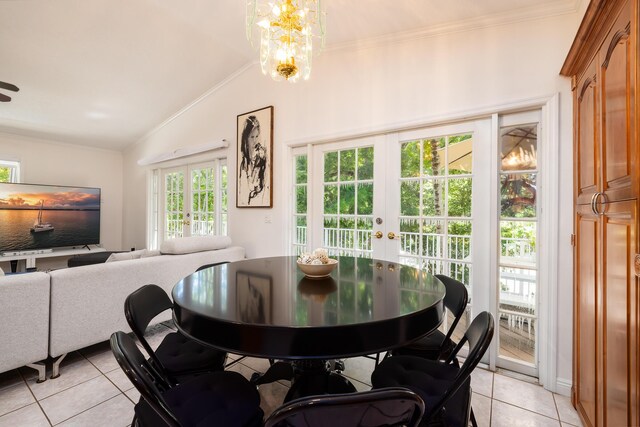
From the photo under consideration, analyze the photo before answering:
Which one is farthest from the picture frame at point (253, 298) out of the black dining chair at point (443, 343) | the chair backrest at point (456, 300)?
the chair backrest at point (456, 300)

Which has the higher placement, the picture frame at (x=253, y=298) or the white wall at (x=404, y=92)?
the white wall at (x=404, y=92)

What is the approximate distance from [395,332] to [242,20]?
313cm

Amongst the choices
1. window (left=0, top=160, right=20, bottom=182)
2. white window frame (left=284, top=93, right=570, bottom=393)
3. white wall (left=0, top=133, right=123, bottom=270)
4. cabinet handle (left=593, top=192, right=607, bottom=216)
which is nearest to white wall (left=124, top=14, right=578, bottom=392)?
white window frame (left=284, top=93, right=570, bottom=393)

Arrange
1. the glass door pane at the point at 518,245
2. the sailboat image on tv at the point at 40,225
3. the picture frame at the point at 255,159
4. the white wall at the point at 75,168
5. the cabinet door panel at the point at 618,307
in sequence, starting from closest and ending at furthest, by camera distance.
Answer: the cabinet door panel at the point at 618,307
the glass door pane at the point at 518,245
the picture frame at the point at 255,159
the sailboat image on tv at the point at 40,225
the white wall at the point at 75,168

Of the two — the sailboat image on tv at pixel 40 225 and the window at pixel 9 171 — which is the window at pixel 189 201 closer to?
the sailboat image on tv at pixel 40 225

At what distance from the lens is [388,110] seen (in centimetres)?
261

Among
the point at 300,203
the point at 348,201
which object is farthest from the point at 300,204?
the point at 348,201

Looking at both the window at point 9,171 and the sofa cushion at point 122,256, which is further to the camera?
the window at point 9,171

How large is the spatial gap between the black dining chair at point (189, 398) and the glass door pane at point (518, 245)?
200 centimetres

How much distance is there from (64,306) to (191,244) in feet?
3.56

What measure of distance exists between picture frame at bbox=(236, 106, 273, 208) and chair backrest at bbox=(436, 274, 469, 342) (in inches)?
92.1

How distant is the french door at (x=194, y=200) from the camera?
427cm

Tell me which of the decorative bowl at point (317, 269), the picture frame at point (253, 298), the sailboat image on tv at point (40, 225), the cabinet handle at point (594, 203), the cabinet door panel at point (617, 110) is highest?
the cabinet door panel at point (617, 110)

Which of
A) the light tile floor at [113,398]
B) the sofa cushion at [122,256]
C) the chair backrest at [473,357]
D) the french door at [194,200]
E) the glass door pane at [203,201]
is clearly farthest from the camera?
the glass door pane at [203,201]
